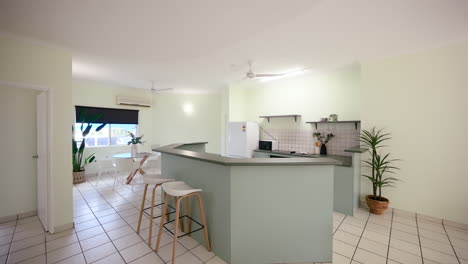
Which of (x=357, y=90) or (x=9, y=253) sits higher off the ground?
(x=357, y=90)

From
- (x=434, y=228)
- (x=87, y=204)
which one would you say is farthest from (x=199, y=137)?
(x=434, y=228)

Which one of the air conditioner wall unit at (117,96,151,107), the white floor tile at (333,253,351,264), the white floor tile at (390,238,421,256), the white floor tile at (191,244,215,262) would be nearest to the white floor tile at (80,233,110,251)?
the white floor tile at (191,244,215,262)

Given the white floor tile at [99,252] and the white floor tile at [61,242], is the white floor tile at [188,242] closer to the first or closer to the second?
the white floor tile at [99,252]

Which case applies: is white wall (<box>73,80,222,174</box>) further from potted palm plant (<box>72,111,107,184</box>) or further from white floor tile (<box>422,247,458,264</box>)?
white floor tile (<box>422,247,458,264</box>)

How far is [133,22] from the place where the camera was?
200 centimetres

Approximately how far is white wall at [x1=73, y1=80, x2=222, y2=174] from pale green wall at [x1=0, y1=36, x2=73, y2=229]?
116 inches

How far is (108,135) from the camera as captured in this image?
548cm

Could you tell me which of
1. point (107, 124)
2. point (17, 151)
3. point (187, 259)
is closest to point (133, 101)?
point (107, 124)

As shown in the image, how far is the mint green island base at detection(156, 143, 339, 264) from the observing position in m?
1.85

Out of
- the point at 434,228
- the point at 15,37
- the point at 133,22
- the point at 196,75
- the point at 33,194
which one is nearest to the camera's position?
the point at 133,22

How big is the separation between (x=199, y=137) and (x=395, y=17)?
5.76 meters

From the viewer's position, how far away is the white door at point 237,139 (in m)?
4.68

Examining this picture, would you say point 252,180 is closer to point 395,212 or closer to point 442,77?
point 395,212

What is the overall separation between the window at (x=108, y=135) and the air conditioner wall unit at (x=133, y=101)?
698mm
